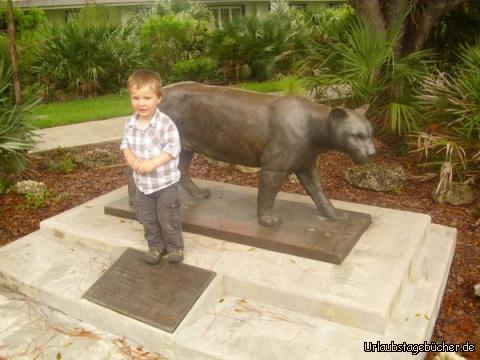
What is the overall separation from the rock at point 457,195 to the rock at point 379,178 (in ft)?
1.66

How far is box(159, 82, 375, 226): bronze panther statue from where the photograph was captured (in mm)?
3291

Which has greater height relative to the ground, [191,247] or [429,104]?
[429,104]

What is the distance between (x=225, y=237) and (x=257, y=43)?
12.1 metres

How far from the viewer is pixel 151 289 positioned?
3.27m

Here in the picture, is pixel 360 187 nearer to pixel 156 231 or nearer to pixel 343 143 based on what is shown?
pixel 343 143

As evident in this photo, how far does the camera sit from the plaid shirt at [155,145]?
10.5ft

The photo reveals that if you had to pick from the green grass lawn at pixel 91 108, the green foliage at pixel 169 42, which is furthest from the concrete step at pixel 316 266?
the green foliage at pixel 169 42

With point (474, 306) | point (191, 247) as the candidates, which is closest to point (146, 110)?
point (191, 247)

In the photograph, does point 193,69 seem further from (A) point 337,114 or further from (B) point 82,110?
(A) point 337,114

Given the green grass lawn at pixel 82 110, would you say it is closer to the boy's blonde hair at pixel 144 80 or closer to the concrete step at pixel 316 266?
the concrete step at pixel 316 266

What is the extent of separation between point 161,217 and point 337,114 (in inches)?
Result: 56.2

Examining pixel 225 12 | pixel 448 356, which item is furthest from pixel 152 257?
pixel 225 12

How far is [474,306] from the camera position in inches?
142

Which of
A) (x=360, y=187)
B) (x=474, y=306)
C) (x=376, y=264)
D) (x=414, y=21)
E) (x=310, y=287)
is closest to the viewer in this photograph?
(x=310, y=287)
